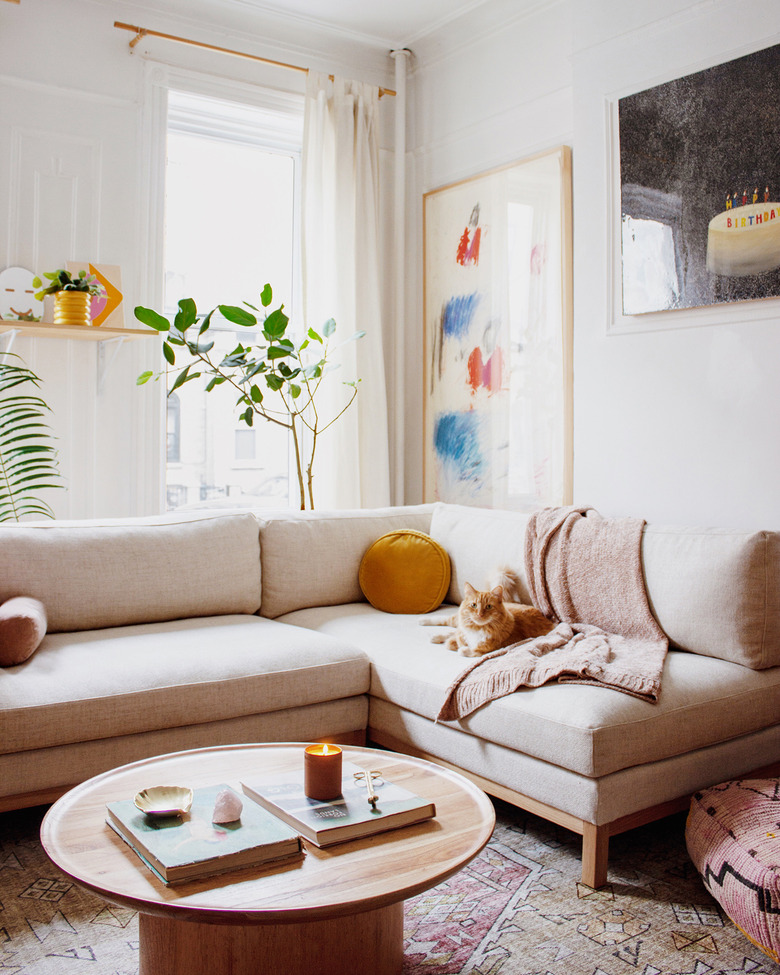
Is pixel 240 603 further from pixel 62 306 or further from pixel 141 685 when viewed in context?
pixel 62 306

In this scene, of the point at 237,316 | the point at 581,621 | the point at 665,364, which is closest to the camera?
the point at 581,621

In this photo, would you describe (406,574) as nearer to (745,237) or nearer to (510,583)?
(510,583)

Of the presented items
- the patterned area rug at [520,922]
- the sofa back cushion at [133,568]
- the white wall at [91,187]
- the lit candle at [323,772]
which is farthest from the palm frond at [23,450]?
the lit candle at [323,772]

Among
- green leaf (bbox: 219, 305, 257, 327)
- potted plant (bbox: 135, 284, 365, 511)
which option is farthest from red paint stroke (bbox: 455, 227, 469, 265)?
green leaf (bbox: 219, 305, 257, 327)

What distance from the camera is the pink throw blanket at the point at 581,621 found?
2262 mm

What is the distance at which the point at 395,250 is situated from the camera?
182 inches

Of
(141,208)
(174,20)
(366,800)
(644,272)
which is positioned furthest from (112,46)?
(366,800)

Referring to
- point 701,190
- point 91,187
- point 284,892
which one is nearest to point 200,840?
point 284,892

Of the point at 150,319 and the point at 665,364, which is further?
the point at 150,319

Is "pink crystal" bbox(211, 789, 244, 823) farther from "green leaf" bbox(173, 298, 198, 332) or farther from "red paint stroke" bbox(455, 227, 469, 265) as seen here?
"red paint stroke" bbox(455, 227, 469, 265)

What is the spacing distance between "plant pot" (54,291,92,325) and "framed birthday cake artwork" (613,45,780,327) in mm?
2010

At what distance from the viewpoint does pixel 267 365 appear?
12.5 feet

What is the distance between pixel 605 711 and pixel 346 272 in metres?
2.91

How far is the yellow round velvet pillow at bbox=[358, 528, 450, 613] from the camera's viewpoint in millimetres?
3205
